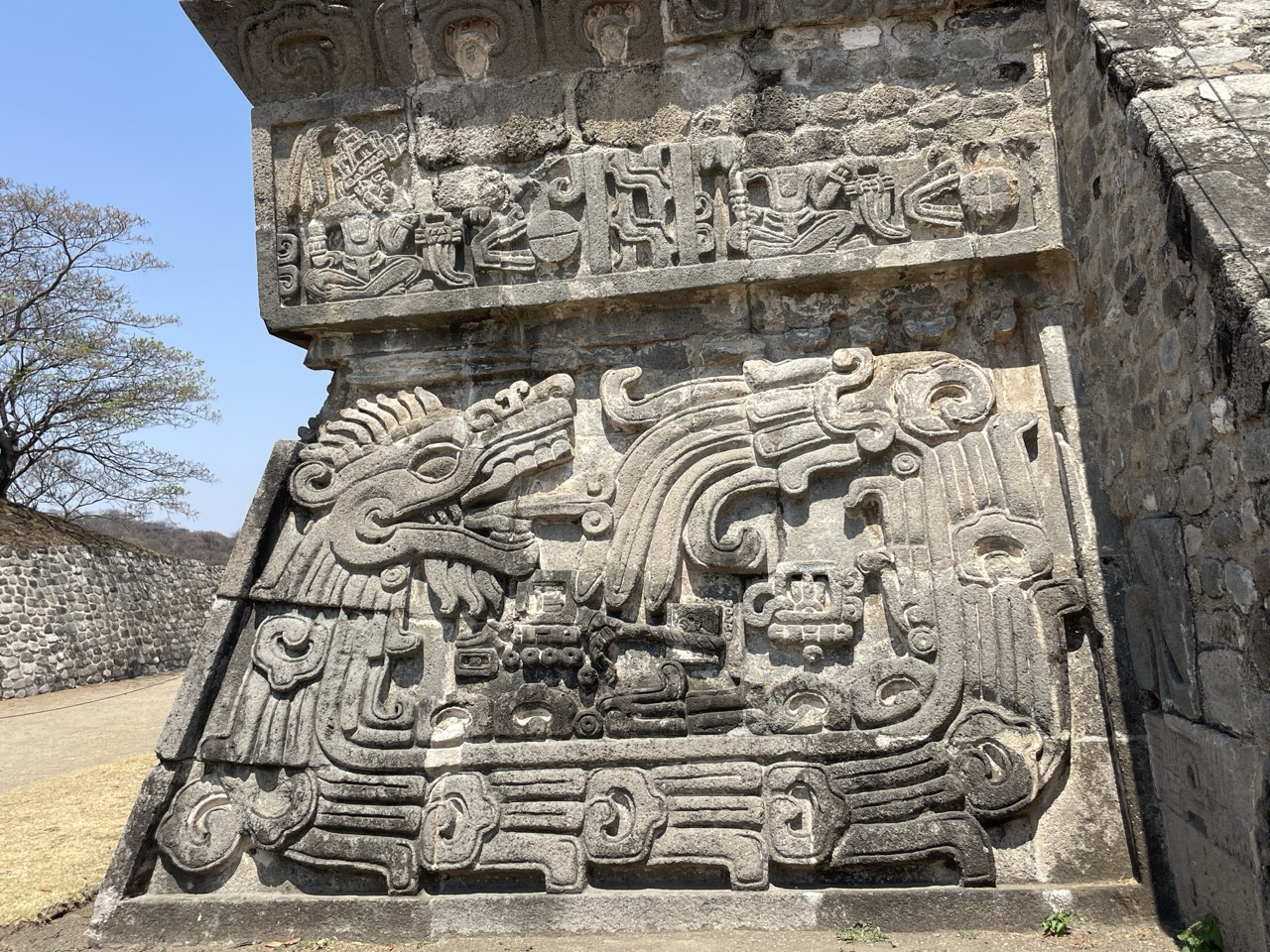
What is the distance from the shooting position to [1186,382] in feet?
8.30

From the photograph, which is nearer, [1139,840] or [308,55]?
[1139,840]

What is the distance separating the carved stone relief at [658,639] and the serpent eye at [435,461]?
0.01 metres

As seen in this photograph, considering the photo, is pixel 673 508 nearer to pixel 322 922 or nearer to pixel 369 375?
pixel 369 375

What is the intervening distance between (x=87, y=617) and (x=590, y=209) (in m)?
12.1

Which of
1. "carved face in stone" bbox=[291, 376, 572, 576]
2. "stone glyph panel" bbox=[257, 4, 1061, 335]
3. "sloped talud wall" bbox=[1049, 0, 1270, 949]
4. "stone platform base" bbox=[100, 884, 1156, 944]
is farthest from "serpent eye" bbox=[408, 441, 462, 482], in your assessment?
"sloped talud wall" bbox=[1049, 0, 1270, 949]

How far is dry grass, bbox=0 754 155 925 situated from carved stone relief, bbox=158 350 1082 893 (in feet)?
2.46

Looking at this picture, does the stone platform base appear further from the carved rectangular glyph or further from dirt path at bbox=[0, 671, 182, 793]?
dirt path at bbox=[0, 671, 182, 793]

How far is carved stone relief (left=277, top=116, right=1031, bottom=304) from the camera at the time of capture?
356cm

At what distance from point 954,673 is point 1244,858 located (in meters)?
0.97

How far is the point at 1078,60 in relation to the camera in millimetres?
3273

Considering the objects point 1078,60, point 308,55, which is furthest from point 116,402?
point 1078,60

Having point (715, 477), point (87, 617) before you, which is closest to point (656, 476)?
point (715, 477)

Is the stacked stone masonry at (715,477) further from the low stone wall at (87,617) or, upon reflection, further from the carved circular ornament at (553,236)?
the low stone wall at (87,617)

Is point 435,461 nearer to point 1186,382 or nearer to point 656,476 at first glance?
point 656,476
